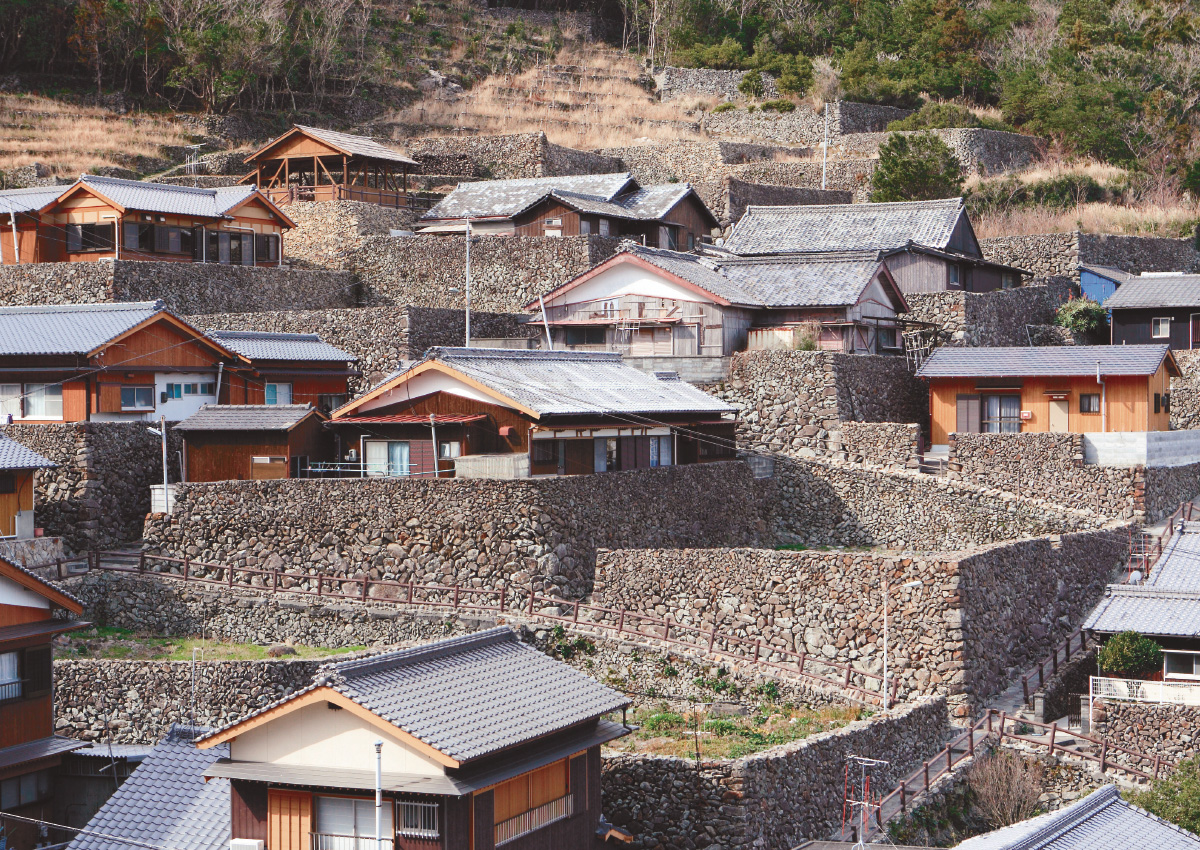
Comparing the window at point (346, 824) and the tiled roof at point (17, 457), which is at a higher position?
the tiled roof at point (17, 457)

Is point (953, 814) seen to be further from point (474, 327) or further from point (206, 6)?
point (206, 6)

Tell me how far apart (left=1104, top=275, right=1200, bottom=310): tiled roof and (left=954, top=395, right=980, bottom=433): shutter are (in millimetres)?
9777

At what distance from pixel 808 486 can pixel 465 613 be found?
10.7 m

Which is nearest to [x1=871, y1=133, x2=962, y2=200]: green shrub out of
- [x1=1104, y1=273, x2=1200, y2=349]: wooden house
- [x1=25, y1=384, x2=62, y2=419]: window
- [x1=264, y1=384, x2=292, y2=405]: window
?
[x1=1104, y1=273, x2=1200, y2=349]: wooden house

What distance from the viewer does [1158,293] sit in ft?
135

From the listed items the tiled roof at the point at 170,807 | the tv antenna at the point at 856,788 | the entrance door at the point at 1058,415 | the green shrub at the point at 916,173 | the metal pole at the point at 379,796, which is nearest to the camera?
the metal pole at the point at 379,796

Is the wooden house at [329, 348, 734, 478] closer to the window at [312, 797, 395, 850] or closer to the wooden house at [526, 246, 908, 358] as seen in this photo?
the wooden house at [526, 246, 908, 358]

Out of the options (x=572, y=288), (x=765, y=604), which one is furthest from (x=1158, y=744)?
(x=572, y=288)

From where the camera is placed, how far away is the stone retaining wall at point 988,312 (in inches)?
1492

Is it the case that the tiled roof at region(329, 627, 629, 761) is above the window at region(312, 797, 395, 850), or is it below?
above

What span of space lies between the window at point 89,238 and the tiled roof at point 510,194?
35.8 ft

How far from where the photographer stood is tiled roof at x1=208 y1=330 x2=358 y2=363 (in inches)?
1368

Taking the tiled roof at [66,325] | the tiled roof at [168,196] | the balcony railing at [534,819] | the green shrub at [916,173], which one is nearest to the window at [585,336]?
the tiled roof at [66,325]

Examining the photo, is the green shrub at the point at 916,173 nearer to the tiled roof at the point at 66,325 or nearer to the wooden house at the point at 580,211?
the wooden house at the point at 580,211
